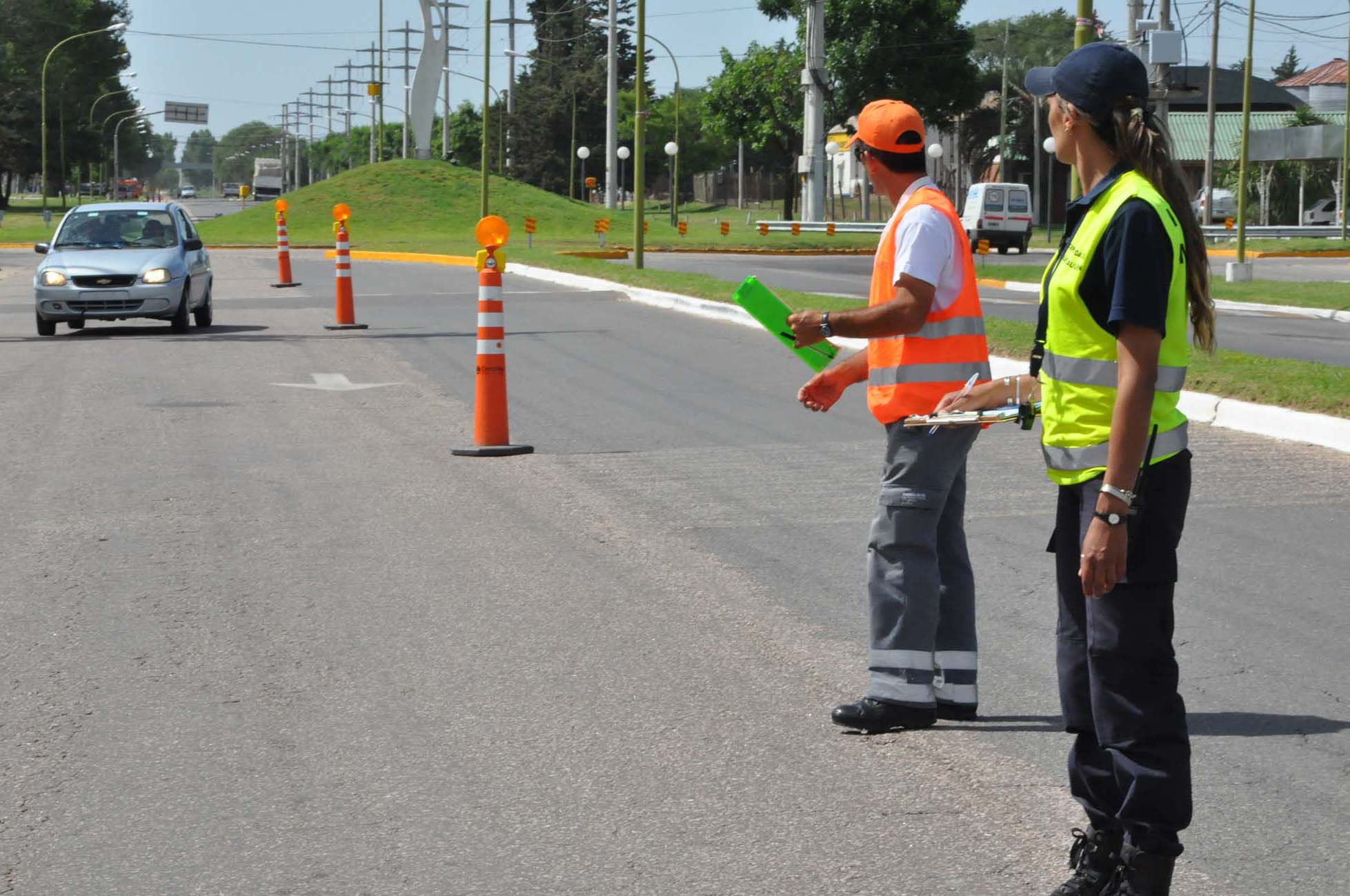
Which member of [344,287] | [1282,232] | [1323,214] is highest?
[1323,214]

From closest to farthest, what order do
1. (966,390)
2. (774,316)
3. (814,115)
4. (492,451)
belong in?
(966,390) < (774,316) < (492,451) < (814,115)

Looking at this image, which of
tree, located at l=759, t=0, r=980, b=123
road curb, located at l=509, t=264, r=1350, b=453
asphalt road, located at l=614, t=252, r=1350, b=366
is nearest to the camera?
road curb, located at l=509, t=264, r=1350, b=453

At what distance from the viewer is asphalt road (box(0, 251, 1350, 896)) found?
4254 mm

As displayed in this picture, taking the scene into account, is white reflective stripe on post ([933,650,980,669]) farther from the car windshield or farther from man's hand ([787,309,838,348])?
the car windshield

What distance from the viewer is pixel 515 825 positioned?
14.5 feet

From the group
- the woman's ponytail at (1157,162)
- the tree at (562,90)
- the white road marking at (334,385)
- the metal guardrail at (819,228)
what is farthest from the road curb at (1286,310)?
the tree at (562,90)

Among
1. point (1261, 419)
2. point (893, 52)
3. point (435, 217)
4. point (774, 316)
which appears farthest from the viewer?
point (893, 52)

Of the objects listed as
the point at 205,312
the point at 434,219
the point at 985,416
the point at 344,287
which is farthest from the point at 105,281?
the point at 434,219

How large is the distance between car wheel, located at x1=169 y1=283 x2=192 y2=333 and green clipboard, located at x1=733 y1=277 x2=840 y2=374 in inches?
630

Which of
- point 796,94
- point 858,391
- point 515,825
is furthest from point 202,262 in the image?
point 796,94

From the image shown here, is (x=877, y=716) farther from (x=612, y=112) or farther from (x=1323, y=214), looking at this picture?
(x=1323, y=214)

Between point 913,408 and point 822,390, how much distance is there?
0.44 m

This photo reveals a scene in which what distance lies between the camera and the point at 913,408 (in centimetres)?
521

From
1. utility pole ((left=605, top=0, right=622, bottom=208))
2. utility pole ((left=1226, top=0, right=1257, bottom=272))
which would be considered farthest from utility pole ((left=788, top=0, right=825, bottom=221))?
utility pole ((left=1226, top=0, right=1257, bottom=272))
